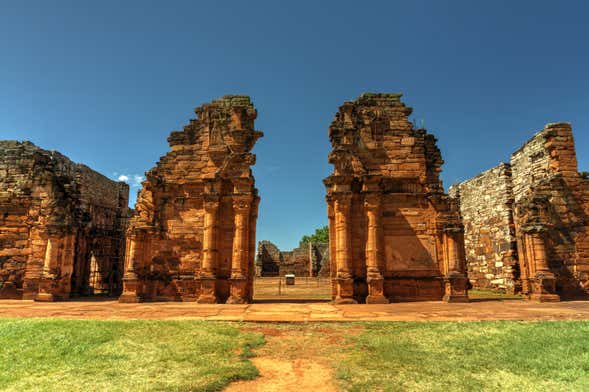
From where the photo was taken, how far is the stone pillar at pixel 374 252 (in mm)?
11711

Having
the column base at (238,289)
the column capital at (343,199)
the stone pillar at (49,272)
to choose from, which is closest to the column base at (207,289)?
the column base at (238,289)

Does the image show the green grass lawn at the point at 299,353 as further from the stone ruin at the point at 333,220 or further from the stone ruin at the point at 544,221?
the stone ruin at the point at 544,221

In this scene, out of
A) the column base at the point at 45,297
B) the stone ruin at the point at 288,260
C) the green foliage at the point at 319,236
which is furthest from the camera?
the green foliage at the point at 319,236

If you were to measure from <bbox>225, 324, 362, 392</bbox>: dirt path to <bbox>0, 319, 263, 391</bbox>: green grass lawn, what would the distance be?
227 millimetres

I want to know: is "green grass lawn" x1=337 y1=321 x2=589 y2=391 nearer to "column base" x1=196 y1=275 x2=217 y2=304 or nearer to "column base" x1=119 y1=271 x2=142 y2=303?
"column base" x1=196 y1=275 x2=217 y2=304

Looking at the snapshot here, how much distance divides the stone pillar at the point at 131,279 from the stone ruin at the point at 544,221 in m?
13.9

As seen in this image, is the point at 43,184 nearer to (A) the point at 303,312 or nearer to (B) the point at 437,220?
(A) the point at 303,312

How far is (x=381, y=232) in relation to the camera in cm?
1258

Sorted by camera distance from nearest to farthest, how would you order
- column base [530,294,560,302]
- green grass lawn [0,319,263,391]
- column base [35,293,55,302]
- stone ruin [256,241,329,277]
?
1. green grass lawn [0,319,263,391]
2. column base [530,294,560,302]
3. column base [35,293,55,302]
4. stone ruin [256,241,329,277]

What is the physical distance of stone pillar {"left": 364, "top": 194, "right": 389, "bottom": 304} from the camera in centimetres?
1171

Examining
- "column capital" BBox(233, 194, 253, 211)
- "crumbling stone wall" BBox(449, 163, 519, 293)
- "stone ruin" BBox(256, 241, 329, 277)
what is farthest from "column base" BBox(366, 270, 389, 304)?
"stone ruin" BBox(256, 241, 329, 277)

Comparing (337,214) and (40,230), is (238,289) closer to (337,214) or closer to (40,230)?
(337,214)

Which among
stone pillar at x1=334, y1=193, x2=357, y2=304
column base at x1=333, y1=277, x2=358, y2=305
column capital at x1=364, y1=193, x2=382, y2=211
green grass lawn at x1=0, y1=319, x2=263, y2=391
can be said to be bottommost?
green grass lawn at x1=0, y1=319, x2=263, y2=391

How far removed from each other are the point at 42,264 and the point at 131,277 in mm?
4760
